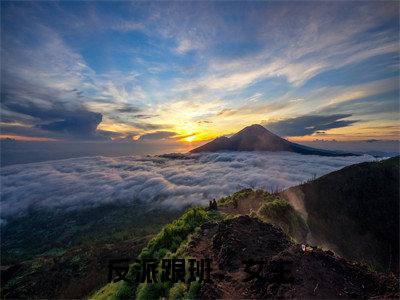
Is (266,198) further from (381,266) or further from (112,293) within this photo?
(381,266)

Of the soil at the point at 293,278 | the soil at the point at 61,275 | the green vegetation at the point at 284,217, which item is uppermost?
the soil at the point at 293,278

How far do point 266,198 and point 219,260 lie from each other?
22.5 metres

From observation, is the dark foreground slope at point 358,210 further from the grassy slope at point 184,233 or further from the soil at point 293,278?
the soil at point 293,278

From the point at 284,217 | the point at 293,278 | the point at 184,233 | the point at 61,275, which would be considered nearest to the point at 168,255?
the point at 184,233

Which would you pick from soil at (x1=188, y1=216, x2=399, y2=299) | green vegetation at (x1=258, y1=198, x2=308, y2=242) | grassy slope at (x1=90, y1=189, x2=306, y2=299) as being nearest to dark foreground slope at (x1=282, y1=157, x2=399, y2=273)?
green vegetation at (x1=258, y1=198, x2=308, y2=242)

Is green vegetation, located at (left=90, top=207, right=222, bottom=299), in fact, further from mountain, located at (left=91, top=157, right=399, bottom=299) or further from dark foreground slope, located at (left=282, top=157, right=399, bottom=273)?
dark foreground slope, located at (left=282, top=157, right=399, bottom=273)

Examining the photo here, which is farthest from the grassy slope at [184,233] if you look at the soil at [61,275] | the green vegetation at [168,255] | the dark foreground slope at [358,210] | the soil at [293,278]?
the soil at [61,275]

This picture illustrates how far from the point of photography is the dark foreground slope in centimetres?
6285

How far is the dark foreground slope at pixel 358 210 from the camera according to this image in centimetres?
6285

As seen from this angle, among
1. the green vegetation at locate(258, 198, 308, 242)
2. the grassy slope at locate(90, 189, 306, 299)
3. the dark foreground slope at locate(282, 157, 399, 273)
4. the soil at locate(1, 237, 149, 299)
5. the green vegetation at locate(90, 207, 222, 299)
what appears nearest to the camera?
the green vegetation at locate(90, 207, 222, 299)

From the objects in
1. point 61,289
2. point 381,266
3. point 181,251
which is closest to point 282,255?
point 181,251

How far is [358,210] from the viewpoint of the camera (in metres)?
74.6

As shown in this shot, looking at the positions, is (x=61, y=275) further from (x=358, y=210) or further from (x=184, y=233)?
(x=358, y=210)

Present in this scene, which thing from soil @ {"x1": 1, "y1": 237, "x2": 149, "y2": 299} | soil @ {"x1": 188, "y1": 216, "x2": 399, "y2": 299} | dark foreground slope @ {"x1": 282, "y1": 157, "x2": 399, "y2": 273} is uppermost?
soil @ {"x1": 188, "y1": 216, "x2": 399, "y2": 299}
